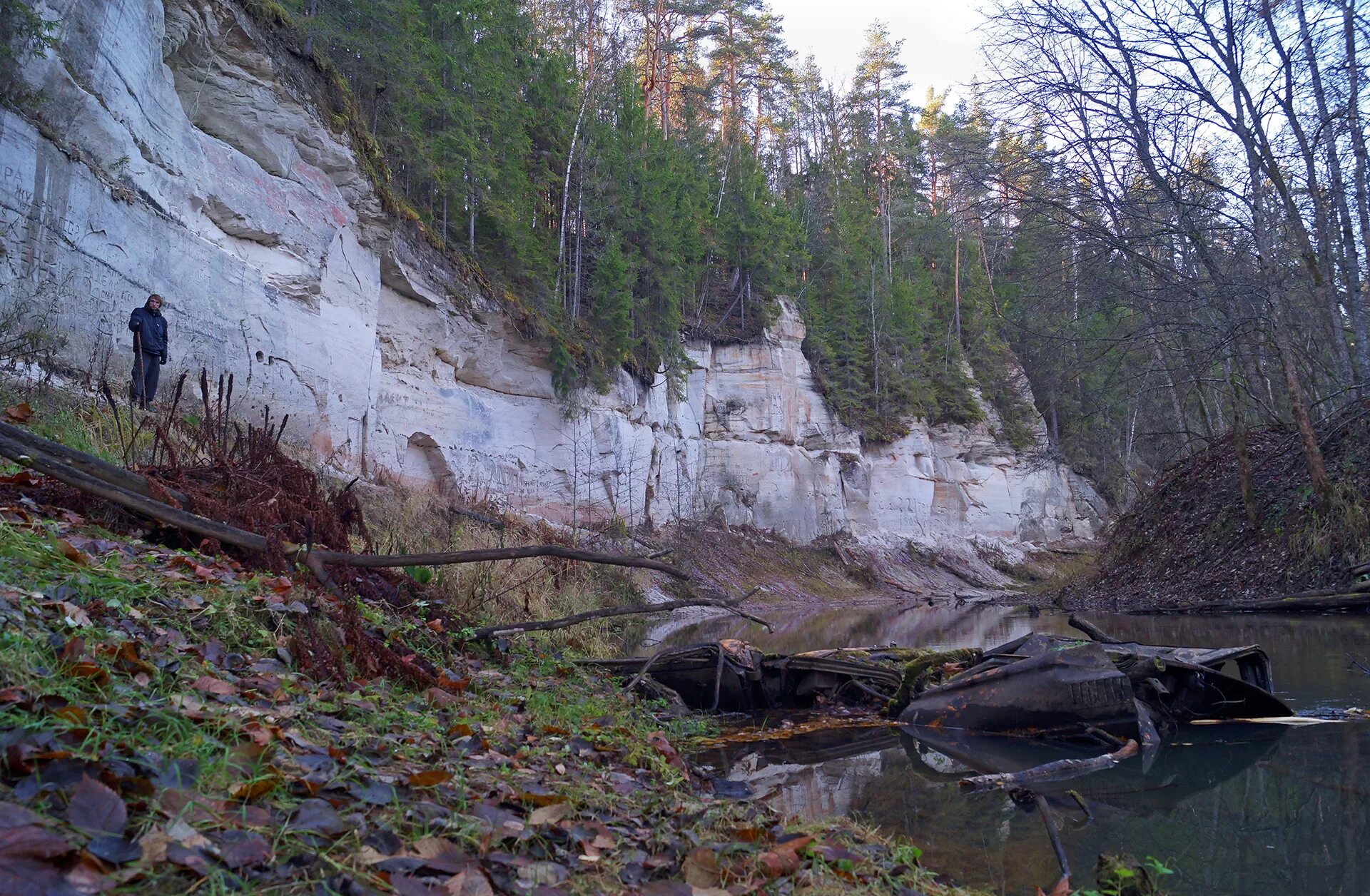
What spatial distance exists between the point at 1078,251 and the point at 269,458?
1186 cm

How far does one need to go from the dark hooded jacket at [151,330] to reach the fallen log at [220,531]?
6284mm

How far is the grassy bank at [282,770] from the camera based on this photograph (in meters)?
1.93

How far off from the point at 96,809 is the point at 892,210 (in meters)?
44.8

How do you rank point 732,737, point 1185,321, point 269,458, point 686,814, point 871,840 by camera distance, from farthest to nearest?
point 1185,321 → point 732,737 → point 269,458 → point 871,840 → point 686,814

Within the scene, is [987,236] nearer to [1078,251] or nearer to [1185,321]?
[1078,251]

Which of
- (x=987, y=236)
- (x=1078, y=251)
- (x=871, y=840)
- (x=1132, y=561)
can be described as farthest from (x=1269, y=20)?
(x=871, y=840)

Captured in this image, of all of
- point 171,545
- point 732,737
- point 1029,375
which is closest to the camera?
point 171,545

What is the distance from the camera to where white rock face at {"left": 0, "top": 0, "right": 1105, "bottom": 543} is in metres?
10.1

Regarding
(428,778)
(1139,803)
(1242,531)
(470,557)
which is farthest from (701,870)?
(1242,531)

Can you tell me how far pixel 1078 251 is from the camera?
42.4 ft

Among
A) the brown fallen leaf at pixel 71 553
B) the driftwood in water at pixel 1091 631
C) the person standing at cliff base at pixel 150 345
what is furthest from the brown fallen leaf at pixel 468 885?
the person standing at cliff base at pixel 150 345

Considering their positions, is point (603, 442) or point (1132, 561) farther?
point (603, 442)

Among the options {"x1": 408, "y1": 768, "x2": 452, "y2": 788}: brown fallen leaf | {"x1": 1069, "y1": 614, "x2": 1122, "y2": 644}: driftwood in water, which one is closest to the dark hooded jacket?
{"x1": 408, "y1": 768, "x2": 452, "y2": 788}: brown fallen leaf

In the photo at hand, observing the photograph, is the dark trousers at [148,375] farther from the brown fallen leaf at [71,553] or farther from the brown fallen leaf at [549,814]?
the brown fallen leaf at [549,814]
